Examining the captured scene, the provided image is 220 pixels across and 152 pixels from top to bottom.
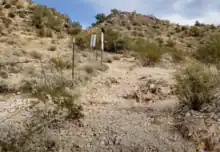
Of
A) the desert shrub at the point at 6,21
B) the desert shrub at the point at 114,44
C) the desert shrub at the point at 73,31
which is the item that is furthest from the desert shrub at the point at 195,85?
the desert shrub at the point at 73,31

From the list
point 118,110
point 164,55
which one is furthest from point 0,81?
point 164,55

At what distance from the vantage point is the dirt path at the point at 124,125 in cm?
553

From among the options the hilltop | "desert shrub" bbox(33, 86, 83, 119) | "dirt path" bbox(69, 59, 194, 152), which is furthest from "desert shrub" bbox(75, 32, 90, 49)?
the hilltop

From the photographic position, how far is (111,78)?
36.0 ft

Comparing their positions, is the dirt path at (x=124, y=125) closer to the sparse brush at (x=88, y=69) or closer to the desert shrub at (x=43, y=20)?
the sparse brush at (x=88, y=69)

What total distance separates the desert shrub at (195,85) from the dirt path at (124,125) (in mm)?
511

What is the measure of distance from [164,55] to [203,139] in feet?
39.3

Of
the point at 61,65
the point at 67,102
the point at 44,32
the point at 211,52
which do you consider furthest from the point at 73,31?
the point at 67,102

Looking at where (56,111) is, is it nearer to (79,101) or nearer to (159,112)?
(79,101)

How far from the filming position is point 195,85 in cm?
690

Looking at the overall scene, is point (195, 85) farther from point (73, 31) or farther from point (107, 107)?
point (73, 31)

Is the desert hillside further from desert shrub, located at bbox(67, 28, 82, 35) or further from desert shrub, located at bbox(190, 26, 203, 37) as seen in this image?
desert shrub, located at bbox(190, 26, 203, 37)

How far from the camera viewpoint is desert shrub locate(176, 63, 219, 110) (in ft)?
22.0

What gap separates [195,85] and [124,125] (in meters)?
1.85
